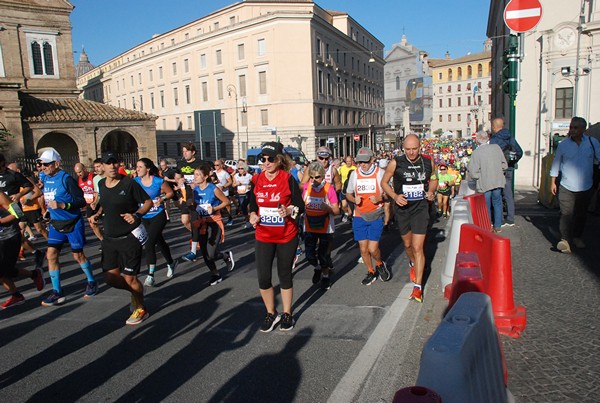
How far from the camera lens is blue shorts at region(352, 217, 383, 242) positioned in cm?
617

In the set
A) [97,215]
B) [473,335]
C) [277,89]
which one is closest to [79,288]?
[97,215]

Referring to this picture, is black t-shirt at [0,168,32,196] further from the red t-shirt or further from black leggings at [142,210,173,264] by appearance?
the red t-shirt

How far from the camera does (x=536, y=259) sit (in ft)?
21.3

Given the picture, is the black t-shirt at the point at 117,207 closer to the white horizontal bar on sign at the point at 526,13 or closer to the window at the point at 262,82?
the white horizontal bar on sign at the point at 526,13

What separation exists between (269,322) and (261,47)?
50.6 metres

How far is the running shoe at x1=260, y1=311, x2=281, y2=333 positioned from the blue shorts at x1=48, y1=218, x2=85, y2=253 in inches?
123

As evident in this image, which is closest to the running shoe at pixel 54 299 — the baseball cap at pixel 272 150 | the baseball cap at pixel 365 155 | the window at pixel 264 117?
the baseball cap at pixel 272 150

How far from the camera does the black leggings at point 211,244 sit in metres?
6.80

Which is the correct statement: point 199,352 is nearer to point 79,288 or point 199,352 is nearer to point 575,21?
point 79,288

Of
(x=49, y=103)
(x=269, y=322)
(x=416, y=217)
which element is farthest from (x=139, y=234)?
(x=49, y=103)

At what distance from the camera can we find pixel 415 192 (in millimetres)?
5559

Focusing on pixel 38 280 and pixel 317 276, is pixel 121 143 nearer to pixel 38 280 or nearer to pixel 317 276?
pixel 38 280

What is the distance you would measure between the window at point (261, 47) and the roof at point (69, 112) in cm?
2683

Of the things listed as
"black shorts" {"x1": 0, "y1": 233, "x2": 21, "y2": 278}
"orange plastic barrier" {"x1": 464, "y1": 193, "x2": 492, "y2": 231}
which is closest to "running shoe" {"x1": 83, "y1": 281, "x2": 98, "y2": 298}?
"black shorts" {"x1": 0, "y1": 233, "x2": 21, "y2": 278}
